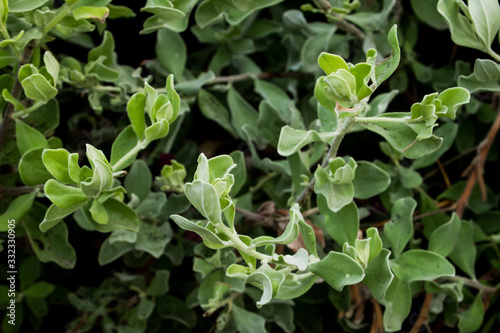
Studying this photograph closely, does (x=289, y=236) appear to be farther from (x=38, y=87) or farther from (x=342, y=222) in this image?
(x=38, y=87)

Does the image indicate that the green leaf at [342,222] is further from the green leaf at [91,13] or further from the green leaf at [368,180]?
the green leaf at [91,13]

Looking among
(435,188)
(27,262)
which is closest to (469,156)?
(435,188)

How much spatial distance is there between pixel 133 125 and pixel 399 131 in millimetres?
340

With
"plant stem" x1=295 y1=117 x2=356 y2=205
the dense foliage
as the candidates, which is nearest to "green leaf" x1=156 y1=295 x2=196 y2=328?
the dense foliage

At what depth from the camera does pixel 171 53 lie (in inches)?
39.6

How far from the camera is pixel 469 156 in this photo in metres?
1.10

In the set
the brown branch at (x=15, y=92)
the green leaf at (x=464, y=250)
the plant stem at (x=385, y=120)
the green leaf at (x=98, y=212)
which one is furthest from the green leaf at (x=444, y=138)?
the brown branch at (x=15, y=92)

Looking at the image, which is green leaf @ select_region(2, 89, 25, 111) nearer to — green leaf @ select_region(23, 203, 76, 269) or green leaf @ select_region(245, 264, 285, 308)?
green leaf @ select_region(23, 203, 76, 269)

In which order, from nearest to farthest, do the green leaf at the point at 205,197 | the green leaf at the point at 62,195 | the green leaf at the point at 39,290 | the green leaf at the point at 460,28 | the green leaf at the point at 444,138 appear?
the green leaf at the point at 205,197, the green leaf at the point at 62,195, the green leaf at the point at 460,28, the green leaf at the point at 444,138, the green leaf at the point at 39,290

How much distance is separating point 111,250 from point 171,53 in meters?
0.38

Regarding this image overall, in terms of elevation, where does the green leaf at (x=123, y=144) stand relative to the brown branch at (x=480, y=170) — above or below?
above

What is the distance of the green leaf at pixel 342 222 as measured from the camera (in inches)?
30.0

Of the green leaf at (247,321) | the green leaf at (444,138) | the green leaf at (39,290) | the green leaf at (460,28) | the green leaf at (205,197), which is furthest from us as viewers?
the green leaf at (39,290)

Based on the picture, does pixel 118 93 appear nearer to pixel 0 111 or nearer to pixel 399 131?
pixel 0 111
